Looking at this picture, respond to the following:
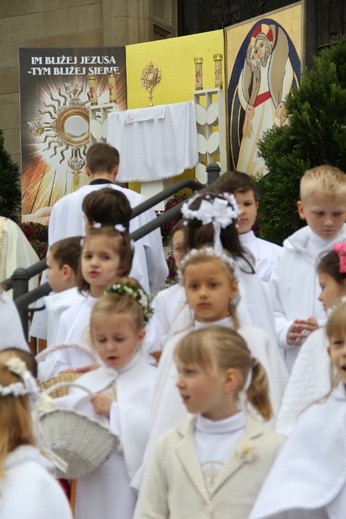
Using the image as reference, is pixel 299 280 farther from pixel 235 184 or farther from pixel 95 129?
pixel 95 129

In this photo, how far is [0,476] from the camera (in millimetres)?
4574

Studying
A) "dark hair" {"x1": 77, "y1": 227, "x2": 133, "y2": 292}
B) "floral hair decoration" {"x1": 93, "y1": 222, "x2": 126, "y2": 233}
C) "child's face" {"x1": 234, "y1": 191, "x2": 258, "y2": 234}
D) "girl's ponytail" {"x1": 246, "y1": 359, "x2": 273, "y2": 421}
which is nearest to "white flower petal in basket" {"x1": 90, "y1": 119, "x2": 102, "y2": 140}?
"child's face" {"x1": 234, "y1": 191, "x2": 258, "y2": 234}

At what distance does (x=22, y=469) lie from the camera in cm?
462

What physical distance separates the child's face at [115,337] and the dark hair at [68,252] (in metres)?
1.65

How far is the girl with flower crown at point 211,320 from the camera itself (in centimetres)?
593

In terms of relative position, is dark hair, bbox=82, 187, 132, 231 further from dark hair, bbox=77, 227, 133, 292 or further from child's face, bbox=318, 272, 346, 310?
child's face, bbox=318, 272, 346, 310

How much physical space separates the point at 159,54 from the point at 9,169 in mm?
2339

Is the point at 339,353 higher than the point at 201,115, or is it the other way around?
the point at 201,115

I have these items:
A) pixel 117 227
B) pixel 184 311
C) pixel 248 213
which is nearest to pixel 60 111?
pixel 248 213

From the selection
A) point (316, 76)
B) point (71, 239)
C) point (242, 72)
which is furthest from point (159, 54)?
point (71, 239)

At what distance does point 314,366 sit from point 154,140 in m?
10.9

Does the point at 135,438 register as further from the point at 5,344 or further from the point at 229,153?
the point at 229,153

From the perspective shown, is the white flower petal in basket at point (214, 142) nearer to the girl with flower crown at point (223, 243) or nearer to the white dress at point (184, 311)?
the white dress at point (184, 311)

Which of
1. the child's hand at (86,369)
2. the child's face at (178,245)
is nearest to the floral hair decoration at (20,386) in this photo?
the child's hand at (86,369)
